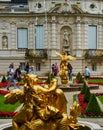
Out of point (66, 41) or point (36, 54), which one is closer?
point (36, 54)

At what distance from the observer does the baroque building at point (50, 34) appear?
4956cm

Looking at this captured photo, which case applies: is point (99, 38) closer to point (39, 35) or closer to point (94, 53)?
point (94, 53)

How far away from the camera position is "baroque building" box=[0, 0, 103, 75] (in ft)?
163

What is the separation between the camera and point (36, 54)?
49344mm

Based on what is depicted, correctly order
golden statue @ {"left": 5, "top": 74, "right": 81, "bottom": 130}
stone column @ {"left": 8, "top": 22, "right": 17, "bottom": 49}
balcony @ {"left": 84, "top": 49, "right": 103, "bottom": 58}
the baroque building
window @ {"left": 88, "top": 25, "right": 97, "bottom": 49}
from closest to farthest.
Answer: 1. golden statue @ {"left": 5, "top": 74, "right": 81, "bottom": 130}
2. the baroque building
3. balcony @ {"left": 84, "top": 49, "right": 103, "bottom": 58}
4. stone column @ {"left": 8, "top": 22, "right": 17, "bottom": 49}
5. window @ {"left": 88, "top": 25, "right": 97, "bottom": 49}

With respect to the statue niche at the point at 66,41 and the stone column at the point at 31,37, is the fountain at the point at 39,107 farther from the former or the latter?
the stone column at the point at 31,37

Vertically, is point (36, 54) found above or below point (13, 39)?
below

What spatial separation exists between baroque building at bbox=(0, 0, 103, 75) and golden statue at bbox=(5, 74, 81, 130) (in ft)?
131

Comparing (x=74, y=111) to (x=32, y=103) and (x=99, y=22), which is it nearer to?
(x=32, y=103)

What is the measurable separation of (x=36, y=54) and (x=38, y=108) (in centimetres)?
4005

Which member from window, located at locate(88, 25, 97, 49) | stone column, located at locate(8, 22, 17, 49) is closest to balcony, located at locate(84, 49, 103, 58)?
window, located at locate(88, 25, 97, 49)

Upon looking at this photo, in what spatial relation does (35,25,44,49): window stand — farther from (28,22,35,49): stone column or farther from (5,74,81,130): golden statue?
(5,74,81,130): golden statue

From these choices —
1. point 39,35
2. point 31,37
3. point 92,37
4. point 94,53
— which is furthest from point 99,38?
point 31,37

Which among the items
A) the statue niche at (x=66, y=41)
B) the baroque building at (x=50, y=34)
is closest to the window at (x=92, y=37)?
the baroque building at (x=50, y=34)
